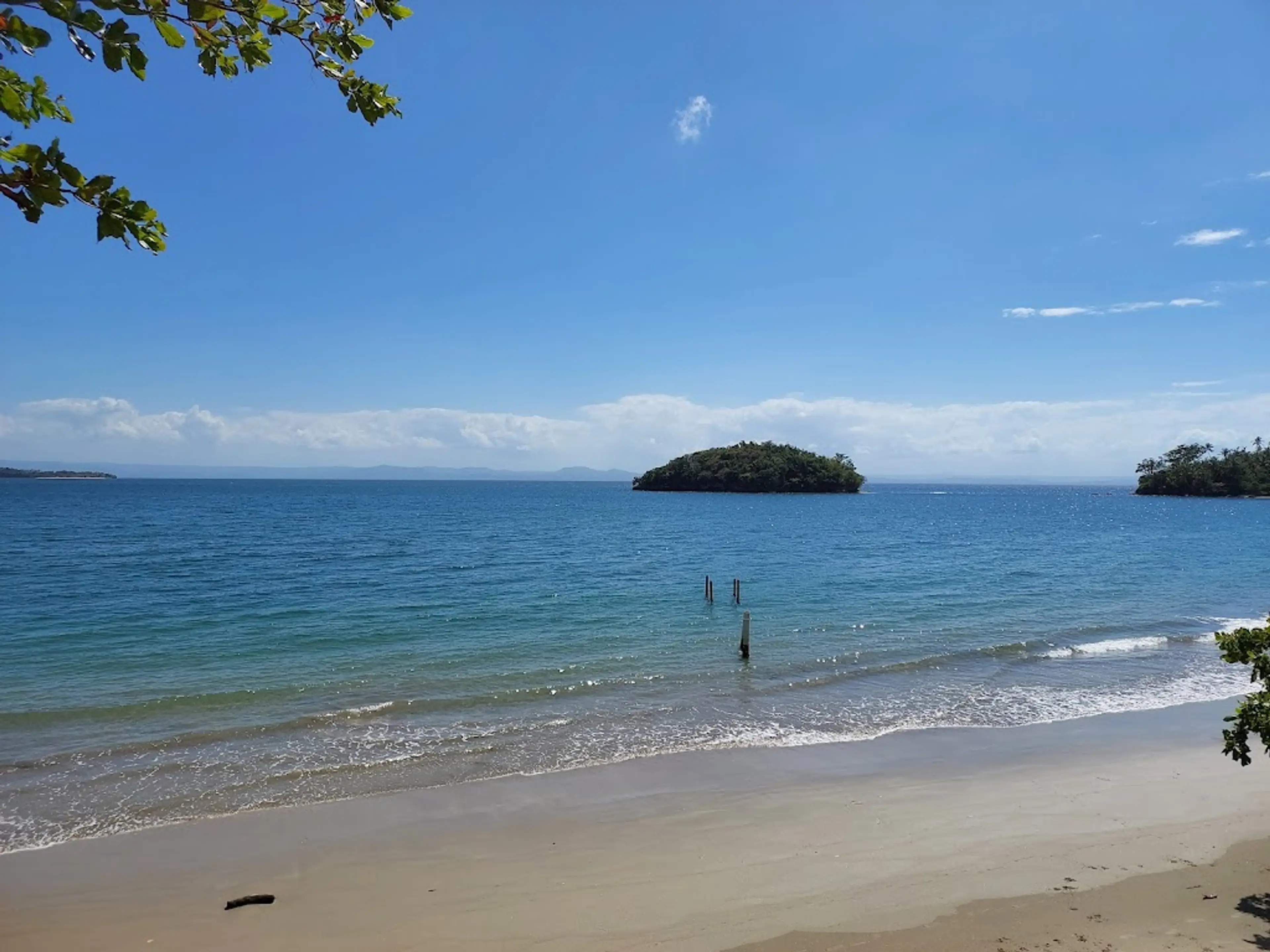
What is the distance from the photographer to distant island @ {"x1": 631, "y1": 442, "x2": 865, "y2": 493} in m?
160

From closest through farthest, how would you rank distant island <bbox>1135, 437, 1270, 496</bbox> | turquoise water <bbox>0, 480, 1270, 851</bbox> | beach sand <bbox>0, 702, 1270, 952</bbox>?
beach sand <bbox>0, 702, 1270, 952</bbox>
turquoise water <bbox>0, 480, 1270, 851</bbox>
distant island <bbox>1135, 437, 1270, 496</bbox>

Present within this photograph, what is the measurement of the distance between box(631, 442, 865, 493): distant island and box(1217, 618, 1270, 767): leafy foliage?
152527 mm

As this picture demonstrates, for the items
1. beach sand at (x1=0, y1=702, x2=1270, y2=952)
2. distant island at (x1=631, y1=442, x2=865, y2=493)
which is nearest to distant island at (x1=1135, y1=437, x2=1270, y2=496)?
distant island at (x1=631, y1=442, x2=865, y2=493)

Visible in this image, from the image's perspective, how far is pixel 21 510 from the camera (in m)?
86.4

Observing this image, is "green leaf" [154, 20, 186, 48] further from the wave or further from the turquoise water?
the wave

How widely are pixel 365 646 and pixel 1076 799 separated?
1789 centimetres

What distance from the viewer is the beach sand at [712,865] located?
24.2 feet

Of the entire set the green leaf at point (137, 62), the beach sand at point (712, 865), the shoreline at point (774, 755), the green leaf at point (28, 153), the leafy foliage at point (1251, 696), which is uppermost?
the green leaf at point (137, 62)

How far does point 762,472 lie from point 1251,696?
15384 cm

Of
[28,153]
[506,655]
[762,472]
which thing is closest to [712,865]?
[28,153]

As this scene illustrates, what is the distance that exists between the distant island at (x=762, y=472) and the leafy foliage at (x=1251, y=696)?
153 metres

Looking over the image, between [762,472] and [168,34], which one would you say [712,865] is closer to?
[168,34]

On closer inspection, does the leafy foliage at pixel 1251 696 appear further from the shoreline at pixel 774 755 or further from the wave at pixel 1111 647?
the wave at pixel 1111 647

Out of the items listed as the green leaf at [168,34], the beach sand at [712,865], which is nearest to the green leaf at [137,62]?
the green leaf at [168,34]
